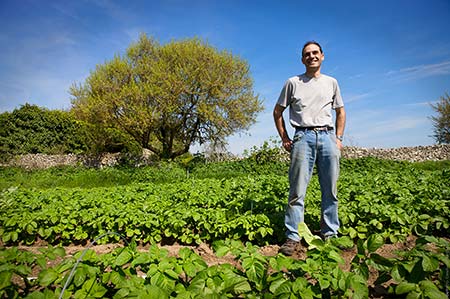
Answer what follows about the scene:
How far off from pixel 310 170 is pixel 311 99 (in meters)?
0.72

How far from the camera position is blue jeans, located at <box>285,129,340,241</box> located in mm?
2777

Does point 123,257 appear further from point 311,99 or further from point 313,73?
point 313,73

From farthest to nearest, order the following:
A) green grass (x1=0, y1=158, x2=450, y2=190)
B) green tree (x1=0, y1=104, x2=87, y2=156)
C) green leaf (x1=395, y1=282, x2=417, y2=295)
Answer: green tree (x1=0, y1=104, x2=87, y2=156), green grass (x1=0, y1=158, x2=450, y2=190), green leaf (x1=395, y1=282, x2=417, y2=295)

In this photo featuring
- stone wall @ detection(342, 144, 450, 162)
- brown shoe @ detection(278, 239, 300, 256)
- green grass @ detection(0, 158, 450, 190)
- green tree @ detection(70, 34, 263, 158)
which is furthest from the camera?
stone wall @ detection(342, 144, 450, 162)

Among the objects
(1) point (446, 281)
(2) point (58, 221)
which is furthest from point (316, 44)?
(2) point (58, 221)

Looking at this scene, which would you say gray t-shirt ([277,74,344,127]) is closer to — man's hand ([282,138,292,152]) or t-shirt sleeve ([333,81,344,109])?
t-shirt sleeve ([333,81,344,109])

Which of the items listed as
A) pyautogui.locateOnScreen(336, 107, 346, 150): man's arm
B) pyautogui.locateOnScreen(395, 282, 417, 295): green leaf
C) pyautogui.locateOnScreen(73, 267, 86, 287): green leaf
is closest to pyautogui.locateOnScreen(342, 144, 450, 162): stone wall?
pyautogui.locateOnScreen(336, 107, 346, 150): man's arm

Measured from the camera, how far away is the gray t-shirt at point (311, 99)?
2.79 metres

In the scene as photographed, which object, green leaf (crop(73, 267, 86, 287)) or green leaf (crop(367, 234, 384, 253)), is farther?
green leaf (crop(367, 234, 384, 253))

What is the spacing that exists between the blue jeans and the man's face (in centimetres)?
67

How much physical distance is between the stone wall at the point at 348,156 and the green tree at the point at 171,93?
9.56 feet

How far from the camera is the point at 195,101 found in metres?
12.9

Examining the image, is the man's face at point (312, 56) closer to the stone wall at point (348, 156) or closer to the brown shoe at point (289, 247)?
the brown shoe at point (289, 247)

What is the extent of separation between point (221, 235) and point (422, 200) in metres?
2.49
